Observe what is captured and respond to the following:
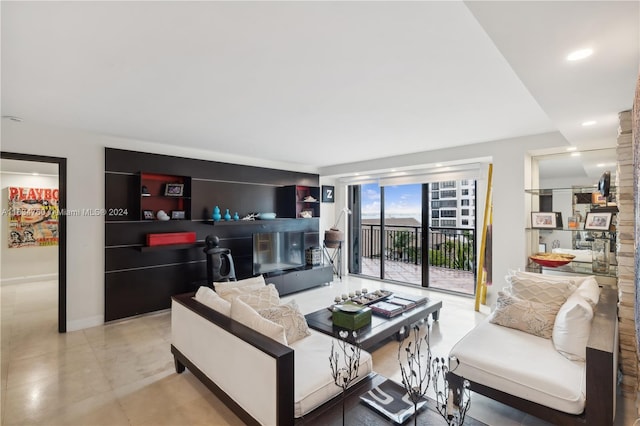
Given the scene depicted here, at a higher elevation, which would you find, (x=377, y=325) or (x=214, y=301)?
(x=214, y=301)

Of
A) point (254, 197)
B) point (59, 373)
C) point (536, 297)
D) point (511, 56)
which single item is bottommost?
point (59, 373)

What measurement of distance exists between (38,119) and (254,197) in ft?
9.84

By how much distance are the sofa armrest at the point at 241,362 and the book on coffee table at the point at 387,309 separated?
1.73 m

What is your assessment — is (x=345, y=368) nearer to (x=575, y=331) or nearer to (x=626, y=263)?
(x=575, y=331)

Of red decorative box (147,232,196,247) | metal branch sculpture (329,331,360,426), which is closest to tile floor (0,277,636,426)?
metal branch sculpture (329,331,360,426)

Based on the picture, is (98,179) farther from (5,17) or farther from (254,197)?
(5,17)

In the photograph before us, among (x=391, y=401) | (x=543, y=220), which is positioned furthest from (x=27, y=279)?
(x=543, y=220)

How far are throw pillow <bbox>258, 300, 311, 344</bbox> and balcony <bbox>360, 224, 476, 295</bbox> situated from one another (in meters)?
3.83

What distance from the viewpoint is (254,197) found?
5.55 m

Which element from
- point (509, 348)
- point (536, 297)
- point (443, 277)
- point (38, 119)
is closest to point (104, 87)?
point (38, 119)

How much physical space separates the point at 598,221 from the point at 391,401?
2998 millimetres

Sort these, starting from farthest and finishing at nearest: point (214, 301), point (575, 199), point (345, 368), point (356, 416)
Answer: point (575, 199), point (214, 301), point (345, 368), point (356, 416)

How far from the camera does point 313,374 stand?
1.93 metres

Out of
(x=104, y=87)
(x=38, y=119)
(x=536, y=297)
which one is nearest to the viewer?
(x=104, y=87)
